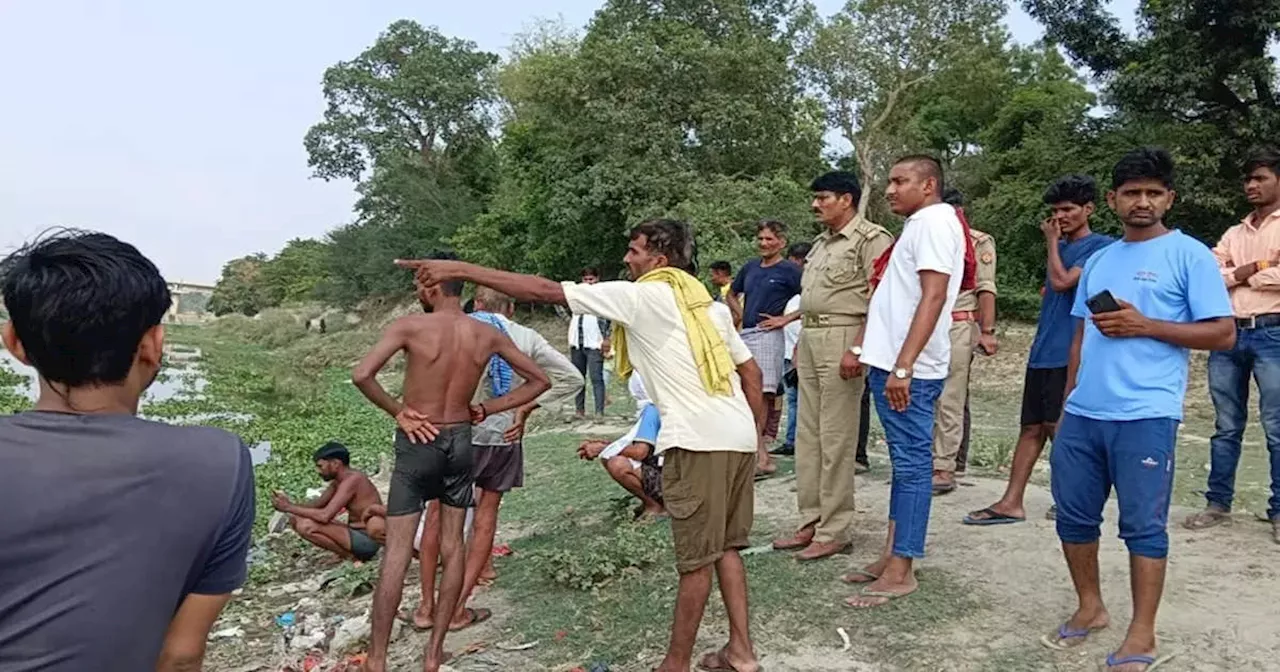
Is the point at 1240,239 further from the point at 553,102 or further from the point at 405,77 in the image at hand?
the point at 405,77

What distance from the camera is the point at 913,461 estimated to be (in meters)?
4.04

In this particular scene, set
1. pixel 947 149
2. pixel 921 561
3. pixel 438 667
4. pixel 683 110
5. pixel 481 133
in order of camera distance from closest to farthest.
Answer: pixel 438 667 → pixel 921 561 → pixel 683 110 → pixel 947 149 → pixel 481 133

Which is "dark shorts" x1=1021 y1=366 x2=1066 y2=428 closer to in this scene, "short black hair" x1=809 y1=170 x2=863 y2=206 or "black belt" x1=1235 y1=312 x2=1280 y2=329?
"black belt" x1=1235 y1=312 x2=1280 y2=329

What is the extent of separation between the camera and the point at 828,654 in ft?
12.5

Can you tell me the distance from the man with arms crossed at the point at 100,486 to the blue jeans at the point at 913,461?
2973 mm

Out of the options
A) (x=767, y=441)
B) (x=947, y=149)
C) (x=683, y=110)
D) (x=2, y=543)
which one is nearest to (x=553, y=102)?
(x=683, y=110)

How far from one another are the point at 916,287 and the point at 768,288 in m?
2.80

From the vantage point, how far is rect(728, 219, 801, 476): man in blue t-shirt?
671 centimetres

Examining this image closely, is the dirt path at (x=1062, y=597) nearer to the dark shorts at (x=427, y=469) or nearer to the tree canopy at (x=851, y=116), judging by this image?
the dark shorts at (x=427, y=469)

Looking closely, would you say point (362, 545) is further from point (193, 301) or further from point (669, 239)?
point (193, 301)

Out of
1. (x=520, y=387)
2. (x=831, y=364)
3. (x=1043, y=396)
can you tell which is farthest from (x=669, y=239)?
(x=1043, y=396)

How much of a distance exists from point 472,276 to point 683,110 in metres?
21.5

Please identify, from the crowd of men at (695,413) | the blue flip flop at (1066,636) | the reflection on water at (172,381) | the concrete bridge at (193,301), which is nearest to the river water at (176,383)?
the reflection on water at (172,381)

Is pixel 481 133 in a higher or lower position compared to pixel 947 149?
higher
